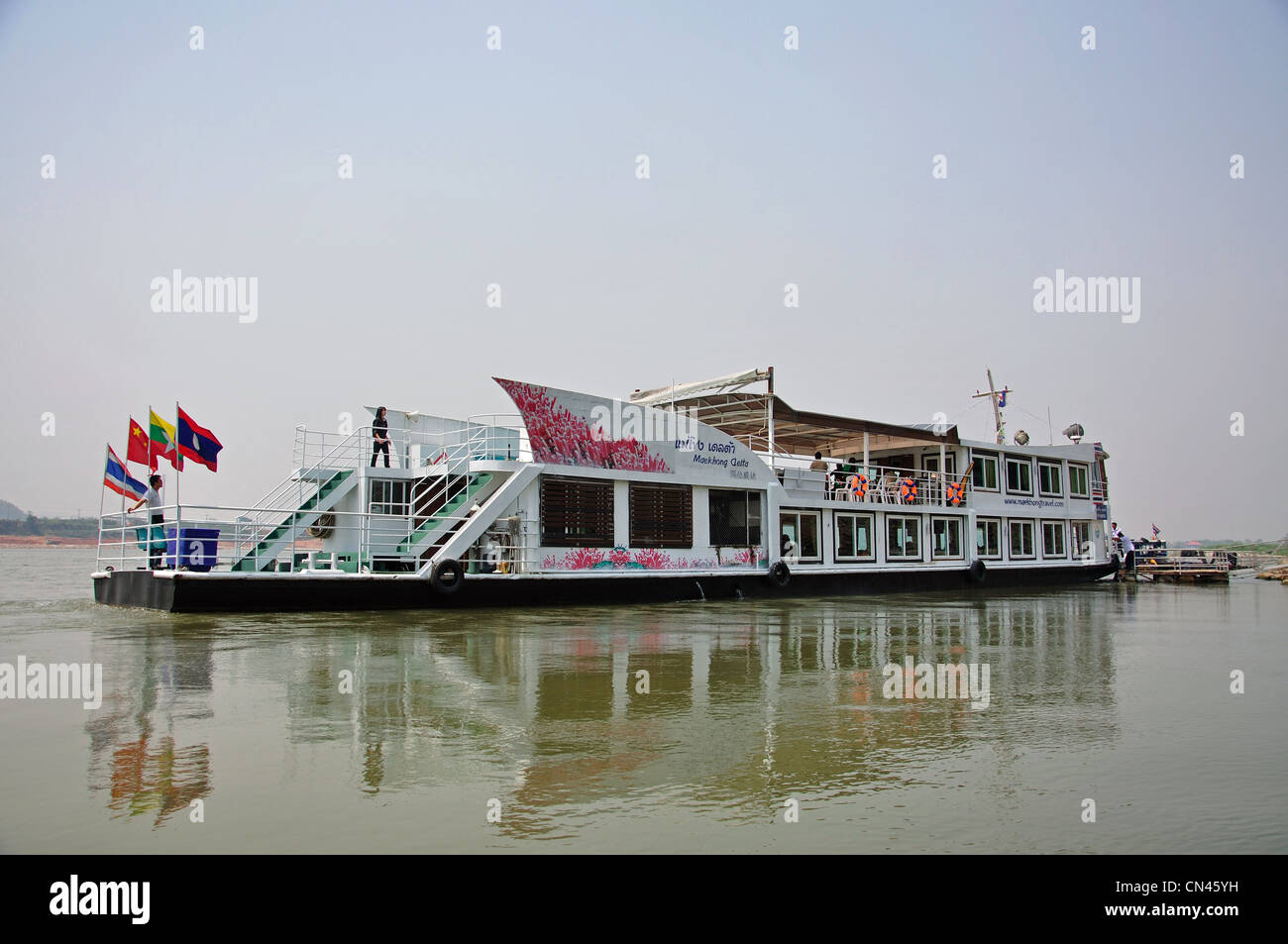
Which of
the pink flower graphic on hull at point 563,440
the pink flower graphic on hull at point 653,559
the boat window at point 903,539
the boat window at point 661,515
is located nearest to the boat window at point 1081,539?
the boat window at point 903,539

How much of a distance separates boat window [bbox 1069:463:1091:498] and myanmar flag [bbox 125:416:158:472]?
28.8 metres

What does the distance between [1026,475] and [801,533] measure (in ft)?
36.9

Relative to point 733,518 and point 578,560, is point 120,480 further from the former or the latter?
point 733,518

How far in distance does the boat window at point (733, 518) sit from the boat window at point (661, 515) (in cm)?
82

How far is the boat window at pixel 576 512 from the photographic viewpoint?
19.2 meters

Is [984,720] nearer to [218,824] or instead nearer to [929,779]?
[929,779]

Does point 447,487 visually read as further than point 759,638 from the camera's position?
Yes

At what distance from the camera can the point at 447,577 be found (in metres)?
17.2

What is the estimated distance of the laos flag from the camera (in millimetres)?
16797

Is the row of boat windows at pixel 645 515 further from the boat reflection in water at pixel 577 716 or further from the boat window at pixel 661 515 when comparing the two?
the boat reflection in water at pixel 577 716

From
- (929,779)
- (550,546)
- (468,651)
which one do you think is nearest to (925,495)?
(550,546)

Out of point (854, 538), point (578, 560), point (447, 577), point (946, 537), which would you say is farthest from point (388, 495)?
point (946, 537)
